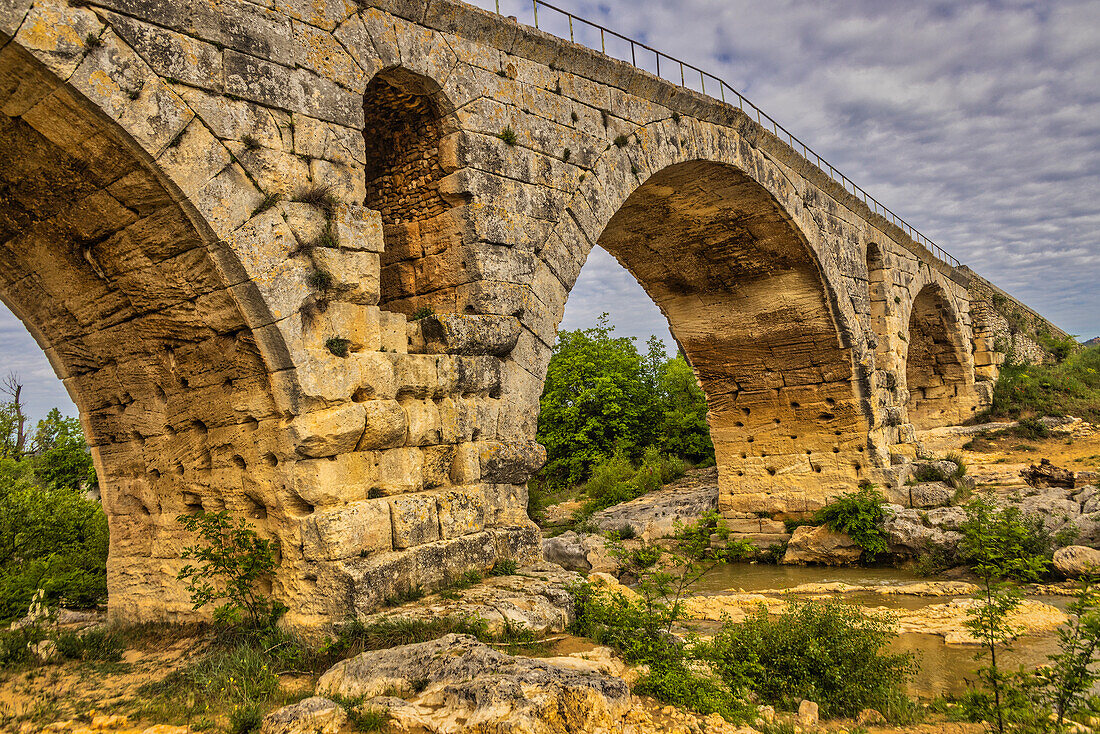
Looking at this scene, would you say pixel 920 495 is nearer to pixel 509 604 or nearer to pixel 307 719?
pixel 509 604

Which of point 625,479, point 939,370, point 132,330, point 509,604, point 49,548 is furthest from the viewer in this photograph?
point 939,370

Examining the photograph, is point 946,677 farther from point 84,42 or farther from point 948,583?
point 84,42

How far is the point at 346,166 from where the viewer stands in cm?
526

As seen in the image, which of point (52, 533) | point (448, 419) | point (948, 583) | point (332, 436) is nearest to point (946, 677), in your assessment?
point (948, 583)

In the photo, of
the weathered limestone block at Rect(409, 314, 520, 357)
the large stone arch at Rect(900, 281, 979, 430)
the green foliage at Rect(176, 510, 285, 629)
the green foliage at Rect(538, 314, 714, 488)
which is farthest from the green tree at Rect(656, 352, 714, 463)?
the green foliage at Rect(176, 510, 285, 629)

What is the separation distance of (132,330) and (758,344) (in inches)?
389

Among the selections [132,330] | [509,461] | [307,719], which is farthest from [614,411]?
[307,719]

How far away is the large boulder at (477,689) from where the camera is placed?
348 centimetres

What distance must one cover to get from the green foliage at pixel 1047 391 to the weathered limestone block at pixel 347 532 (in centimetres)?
2053

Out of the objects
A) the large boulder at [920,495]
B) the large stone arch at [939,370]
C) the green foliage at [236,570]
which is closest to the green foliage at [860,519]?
the large boulder at [920,495]

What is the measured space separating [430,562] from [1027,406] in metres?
21.0

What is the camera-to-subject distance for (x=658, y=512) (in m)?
13.4

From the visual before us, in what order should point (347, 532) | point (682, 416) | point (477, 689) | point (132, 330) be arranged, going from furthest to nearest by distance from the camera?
1. point (682, 416)
2. point (132, 330)
3. point (347, 532)
4. point (477, 689)

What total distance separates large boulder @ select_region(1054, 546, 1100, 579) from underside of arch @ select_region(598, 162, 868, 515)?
343 centimetres
